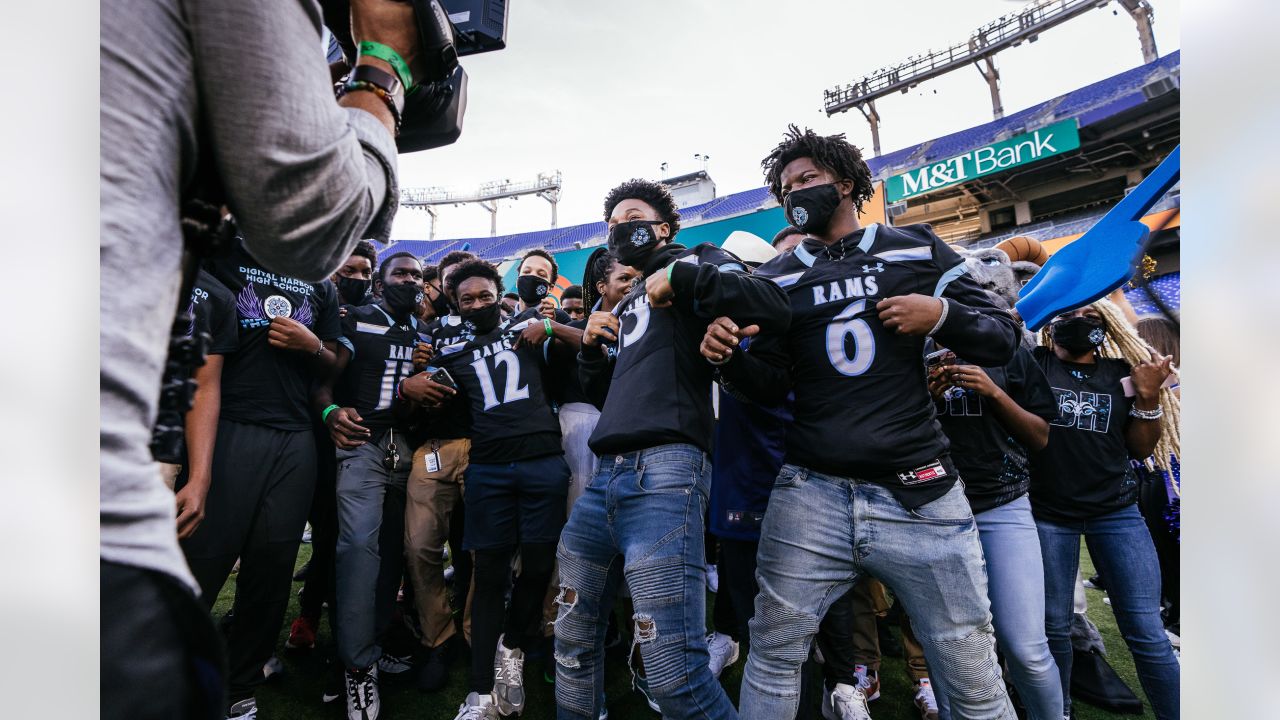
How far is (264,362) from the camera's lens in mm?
2102

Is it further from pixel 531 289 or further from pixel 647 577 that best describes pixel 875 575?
pixel 531 289

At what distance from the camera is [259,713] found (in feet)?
7.22

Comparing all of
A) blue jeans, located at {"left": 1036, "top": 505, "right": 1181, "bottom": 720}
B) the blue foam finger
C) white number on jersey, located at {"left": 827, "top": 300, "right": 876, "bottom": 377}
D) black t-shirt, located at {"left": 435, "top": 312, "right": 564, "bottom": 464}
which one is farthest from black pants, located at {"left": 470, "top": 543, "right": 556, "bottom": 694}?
the blue foam finger

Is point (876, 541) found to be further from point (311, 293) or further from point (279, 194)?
point (311, 293)

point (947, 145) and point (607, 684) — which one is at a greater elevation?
point (947, 145)

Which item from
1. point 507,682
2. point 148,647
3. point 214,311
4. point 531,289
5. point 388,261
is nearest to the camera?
point 148,647

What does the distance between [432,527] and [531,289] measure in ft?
6.07

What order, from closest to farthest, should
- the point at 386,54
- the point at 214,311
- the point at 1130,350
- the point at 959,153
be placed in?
the point at 386,54
the point at 214,311
the point at 1130,350
the point at 959,153

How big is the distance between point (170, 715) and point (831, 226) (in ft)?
6.52

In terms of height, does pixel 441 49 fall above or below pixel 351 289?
below

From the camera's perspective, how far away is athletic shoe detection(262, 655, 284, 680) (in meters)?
2.61

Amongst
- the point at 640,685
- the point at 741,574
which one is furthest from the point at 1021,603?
the point at 640,685

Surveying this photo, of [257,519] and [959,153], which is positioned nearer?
[257,519]
